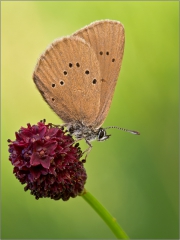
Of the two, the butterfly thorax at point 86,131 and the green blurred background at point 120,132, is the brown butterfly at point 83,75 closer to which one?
the butterfly thorax at point 86,131

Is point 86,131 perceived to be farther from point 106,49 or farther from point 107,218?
point 107,218

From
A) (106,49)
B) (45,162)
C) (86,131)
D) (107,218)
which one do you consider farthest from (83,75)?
(107,218)

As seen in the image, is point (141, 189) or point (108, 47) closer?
point (108, 47)

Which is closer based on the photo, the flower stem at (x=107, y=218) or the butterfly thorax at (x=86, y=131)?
the flower stem at (x=107, y=218)

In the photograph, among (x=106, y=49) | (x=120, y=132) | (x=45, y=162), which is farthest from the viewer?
(x=120, y=132)

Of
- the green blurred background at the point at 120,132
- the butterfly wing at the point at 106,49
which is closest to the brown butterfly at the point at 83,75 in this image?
the butterfly wing at the point at 106,49

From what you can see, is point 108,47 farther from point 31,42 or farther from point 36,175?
point 31,42

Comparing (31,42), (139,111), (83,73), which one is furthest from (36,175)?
(31,42)
